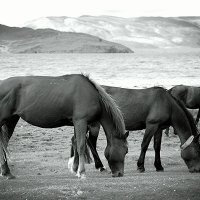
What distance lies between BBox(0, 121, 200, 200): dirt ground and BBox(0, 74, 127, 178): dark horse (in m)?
0.57

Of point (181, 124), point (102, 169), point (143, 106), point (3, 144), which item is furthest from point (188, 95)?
point (3, 144)

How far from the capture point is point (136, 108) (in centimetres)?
1220

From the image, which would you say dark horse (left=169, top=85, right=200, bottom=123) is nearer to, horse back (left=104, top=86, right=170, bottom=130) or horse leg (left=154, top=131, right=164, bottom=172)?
horse back (left=104, top=86, right=170, bottom=130)

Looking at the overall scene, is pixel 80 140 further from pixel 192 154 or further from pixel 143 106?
pixel 143 106

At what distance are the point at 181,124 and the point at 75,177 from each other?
280cm

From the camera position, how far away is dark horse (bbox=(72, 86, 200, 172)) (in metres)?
11.2

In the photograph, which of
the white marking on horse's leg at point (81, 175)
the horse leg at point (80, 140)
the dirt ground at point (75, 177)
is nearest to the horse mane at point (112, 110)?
the horse leg at point (80, 140)

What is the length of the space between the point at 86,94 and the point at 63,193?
2.12m

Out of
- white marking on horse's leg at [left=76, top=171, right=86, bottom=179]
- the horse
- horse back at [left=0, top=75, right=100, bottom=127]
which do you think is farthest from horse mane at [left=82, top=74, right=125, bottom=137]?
the horse

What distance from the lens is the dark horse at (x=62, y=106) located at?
9789mm

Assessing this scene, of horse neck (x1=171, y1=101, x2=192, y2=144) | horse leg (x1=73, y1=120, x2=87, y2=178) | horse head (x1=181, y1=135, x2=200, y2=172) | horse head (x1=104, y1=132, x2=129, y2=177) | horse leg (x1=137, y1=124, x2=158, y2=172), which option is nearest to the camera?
horse leg (x1=73, y1=120, x2=87, y2=178)

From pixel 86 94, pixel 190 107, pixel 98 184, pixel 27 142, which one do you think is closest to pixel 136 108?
pixel 86 94

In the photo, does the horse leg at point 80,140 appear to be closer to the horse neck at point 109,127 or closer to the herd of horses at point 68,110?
the herd of horses at point 68,110

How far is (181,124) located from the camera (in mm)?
11625
